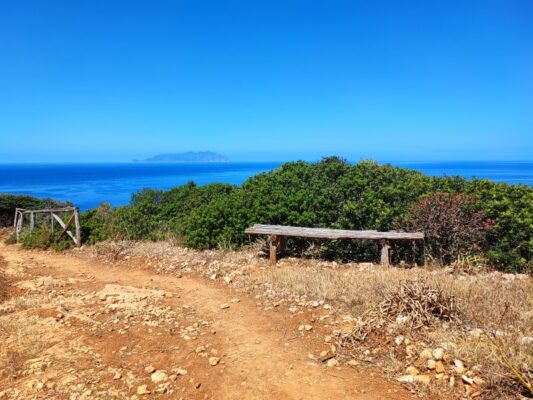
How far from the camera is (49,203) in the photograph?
20.9 m

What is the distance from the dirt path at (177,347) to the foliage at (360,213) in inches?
112

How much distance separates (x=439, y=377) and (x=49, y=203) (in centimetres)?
2227

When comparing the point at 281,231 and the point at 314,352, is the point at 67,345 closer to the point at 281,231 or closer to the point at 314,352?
the point at 314,352

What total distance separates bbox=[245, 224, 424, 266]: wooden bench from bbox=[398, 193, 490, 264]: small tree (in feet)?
1.66

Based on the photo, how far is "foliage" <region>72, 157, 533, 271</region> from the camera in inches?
298

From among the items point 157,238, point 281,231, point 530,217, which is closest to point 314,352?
point 281,231

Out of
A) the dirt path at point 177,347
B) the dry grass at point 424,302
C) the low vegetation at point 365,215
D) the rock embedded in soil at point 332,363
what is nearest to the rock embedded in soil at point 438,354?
the dry grass at point 424,302

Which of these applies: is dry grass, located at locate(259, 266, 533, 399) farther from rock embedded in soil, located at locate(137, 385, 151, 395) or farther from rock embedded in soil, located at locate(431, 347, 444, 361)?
rock embedded in soil, located at locate(137, 385, 151, 395)

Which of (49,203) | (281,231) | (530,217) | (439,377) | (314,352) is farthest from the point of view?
(49,203)

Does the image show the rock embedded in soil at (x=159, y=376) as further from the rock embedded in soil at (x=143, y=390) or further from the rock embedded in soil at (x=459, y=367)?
the rock embedded in soil at (x=459, y=367)

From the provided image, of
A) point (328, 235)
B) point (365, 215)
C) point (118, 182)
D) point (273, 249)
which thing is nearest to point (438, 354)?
point (328, 235)

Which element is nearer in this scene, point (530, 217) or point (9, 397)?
point (9, 397)

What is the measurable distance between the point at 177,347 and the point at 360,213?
5.64 metres

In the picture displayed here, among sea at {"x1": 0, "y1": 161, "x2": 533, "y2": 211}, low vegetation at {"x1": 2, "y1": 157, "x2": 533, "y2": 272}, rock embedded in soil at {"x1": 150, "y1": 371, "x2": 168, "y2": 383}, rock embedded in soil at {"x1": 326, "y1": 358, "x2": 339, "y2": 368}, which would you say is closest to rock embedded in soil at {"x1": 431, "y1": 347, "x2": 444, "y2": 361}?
rock embedded in soil at {"x1": 326, "y1": 358, "x2": 339, "y2": 368}
